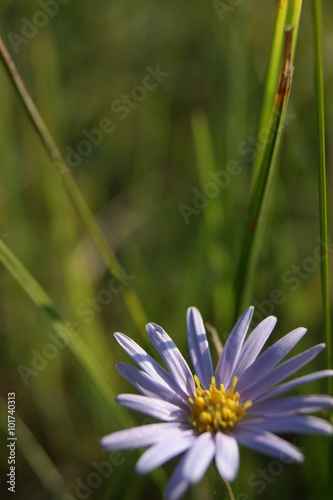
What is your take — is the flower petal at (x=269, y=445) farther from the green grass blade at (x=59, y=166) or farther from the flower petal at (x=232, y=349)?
the green grass blade at (x=59, y=166)

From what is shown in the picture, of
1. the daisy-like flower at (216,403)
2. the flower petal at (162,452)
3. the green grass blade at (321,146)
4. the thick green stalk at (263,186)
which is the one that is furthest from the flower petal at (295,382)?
the thick green stalk at (263,186)

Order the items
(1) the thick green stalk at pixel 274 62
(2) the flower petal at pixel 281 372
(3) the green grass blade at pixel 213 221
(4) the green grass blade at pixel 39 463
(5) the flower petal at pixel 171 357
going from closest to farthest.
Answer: (2) the flower petal at pixel 281 372 → (5) the flower petal at pixel 171 357 → (1) the thick green stalk at pixel 274 62 → (4) the green grass blade at pixel 39 463 → (3) the green grass blade at pixel 213 221

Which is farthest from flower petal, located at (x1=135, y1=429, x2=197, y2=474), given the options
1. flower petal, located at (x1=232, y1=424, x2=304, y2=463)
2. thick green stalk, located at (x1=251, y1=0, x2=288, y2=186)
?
thick green stalk, located at (x1=251, y1=0, x2=288, y2=186)

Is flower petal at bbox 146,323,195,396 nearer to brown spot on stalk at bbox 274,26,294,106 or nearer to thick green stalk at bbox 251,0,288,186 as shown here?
brown spot on stalk at bbox 274,26,294,106

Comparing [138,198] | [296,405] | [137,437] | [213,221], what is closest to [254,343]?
[296,405]

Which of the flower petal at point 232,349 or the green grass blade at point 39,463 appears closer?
the flower petal at point 232,349

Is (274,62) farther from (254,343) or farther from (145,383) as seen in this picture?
(145,383)

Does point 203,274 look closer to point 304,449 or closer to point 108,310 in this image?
point 108,310
